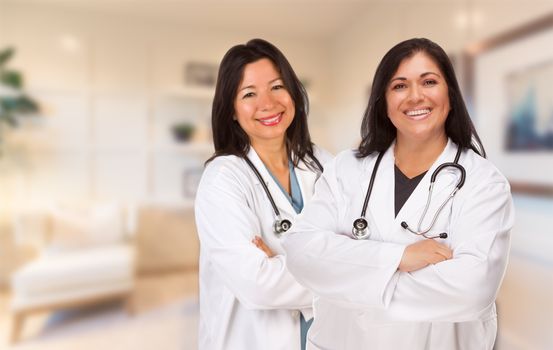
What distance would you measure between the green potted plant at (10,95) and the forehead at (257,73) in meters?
1.85

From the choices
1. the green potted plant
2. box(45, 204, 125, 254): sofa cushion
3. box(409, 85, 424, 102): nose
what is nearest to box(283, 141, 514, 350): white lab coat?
box(409, 85, 424, 102): nose

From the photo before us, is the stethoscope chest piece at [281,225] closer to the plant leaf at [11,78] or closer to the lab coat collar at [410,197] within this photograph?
the lab coat collar at [410,197]

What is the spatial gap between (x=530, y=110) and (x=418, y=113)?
87 cm

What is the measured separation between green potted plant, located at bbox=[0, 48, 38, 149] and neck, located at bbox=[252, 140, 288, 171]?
72.4 inches

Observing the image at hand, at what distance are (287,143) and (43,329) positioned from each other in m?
1.86

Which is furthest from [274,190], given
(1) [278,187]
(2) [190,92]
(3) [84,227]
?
(3) [84,227]

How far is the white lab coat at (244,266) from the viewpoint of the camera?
546 mm

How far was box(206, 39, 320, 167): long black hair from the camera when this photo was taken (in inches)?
23.5

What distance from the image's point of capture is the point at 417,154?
1.68 ft

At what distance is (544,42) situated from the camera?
3.43 feet

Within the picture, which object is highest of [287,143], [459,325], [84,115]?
[84,115]

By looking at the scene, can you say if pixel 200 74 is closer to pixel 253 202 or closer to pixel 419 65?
pixel 253 202

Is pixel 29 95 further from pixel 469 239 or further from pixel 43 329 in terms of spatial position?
pixel 469 239

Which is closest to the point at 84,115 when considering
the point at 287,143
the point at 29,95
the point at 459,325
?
the point at 29,95
